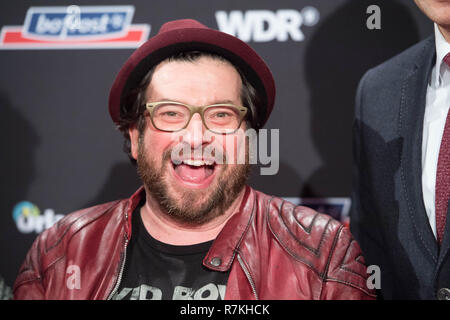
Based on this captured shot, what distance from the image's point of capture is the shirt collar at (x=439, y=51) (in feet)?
4.61

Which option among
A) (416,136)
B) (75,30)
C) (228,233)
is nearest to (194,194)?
(228,233)

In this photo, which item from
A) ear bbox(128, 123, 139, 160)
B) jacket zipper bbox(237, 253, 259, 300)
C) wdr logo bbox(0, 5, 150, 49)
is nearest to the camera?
jacket zipper bbox(237, 253, 259, 300)

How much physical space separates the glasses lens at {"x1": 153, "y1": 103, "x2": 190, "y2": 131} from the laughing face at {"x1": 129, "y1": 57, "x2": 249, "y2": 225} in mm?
20

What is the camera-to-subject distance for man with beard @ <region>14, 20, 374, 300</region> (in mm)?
1401

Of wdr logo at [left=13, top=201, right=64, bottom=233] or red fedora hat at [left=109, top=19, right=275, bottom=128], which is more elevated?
red fedora hat at [left=109, top=19, right=275, bottom=128]

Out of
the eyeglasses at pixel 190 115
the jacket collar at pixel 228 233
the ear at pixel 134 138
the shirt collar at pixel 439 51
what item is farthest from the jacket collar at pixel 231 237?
the shirt collar at pixel 439 51

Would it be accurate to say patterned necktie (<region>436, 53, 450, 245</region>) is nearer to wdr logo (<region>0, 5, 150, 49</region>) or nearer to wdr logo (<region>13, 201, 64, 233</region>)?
wdr logo (<region>0, 5, 150, 49</region>)

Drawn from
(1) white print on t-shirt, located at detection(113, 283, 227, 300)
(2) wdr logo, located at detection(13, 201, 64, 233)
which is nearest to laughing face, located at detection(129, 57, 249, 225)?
(1) white print on t-shirt, located at detection(113, 283, 227, 300)

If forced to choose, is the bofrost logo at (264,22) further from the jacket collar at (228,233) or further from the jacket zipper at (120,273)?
the jacket zipper at (120,273)

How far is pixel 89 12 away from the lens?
5.68 ft

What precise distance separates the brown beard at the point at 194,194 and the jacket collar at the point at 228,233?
0.05 m

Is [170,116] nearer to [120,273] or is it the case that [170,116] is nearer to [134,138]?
[134,138]
